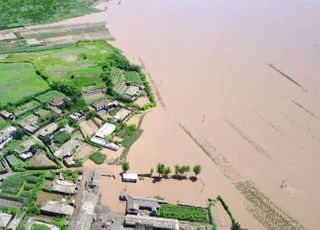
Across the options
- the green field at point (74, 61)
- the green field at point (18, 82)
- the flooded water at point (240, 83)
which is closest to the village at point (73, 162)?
the green field at point (18, 82)

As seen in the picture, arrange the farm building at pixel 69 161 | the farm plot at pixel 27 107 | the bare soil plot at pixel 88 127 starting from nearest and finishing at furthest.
Result: 1. the farm building at pixel 69 161
2. the bare soil plot at pixel 88 127
3. the farm plot at pixel 27 107

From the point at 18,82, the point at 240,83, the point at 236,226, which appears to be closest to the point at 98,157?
the point at 236,226

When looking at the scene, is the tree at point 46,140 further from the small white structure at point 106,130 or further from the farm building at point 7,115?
the farm building at point 7,115

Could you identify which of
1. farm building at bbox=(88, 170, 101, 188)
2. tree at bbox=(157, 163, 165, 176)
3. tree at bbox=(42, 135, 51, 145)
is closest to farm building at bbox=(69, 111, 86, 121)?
tree at bbox=(42, 135, 51, 145)

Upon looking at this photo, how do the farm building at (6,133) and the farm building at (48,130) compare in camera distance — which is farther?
the farm building at (48,130)

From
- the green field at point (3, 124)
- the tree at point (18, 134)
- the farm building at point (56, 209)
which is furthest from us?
the green field at point (3, 124)

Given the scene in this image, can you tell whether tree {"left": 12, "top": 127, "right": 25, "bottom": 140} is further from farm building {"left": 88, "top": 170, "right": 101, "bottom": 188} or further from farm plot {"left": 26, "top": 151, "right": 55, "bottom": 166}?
farm building {"left": 88, "top": 170, "right": 101, "bottom": 188}

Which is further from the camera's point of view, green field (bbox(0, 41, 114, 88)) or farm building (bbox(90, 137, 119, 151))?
green field (bbox(0, 41, 114, 88))
